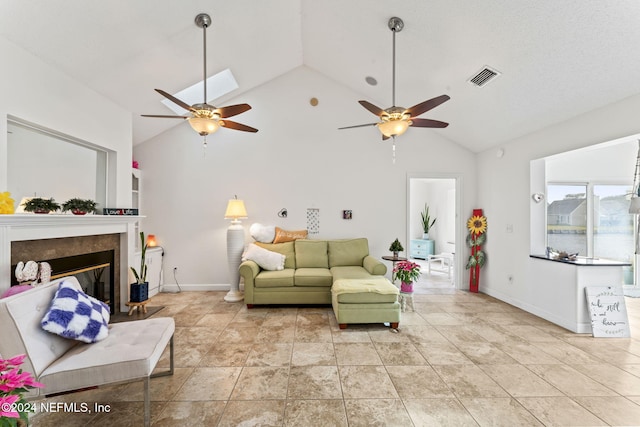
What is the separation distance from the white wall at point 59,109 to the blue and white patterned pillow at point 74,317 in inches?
47.1

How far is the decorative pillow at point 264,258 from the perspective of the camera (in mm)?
4379

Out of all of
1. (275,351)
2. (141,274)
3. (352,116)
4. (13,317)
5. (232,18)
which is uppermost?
(232,18)

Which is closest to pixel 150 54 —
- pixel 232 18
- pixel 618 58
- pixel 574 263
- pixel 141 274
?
pixel 232 18

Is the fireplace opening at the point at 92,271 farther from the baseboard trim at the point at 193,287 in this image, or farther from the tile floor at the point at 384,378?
the baseboard trim at the point at 193,287

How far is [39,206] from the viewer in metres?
2.55

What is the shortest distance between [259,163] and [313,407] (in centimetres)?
399

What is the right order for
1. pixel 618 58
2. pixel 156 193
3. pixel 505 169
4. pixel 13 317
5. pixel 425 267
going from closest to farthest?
pixel 13 317 → pixel 618 58 → pixel 505 169 → pixel 156 193 → pixel 425 267

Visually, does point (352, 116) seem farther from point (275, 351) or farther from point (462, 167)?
point (275, 351)

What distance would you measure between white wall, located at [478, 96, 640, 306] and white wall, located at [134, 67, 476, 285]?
505 millimetres

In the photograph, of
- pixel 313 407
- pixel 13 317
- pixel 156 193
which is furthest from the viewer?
pixel 156 193

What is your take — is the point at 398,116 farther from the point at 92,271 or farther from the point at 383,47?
the point at 92,271

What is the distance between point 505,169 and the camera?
4.50 meters

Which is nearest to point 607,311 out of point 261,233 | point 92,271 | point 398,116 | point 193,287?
point 398,116

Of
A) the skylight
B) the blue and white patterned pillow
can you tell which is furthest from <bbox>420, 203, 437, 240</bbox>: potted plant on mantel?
the blue and white patterned pillow
